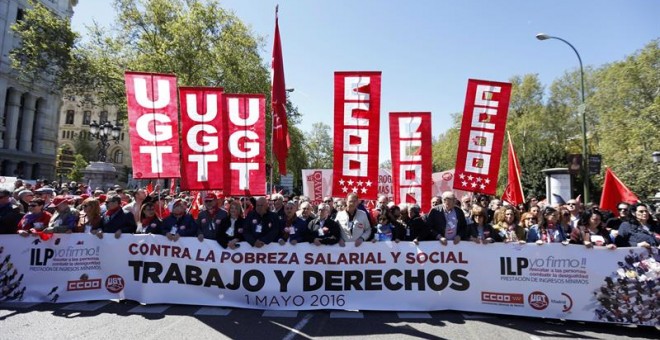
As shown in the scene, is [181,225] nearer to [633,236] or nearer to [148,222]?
[148,222]

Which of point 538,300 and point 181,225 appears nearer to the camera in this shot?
point 538,300

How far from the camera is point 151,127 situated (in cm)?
696

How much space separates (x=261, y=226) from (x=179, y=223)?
153 centimetres

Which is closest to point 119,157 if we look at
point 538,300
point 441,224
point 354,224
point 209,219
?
point 209,219

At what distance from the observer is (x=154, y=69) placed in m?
22.8

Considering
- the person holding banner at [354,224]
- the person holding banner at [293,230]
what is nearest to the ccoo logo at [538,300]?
the person holding banner at [354,224]

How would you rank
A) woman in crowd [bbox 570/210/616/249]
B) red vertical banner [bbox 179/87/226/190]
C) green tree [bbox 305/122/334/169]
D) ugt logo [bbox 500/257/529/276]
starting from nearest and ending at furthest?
ugt logo [bbox 500/257/529/276] → woman in crowd [bbox 570/210/616/249] → red vertical banner [bbox 179/87/226/190] → green tree [bbox 305/122/334/169]

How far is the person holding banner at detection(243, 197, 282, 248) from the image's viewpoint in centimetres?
617

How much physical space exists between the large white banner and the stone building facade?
4307 centimetres

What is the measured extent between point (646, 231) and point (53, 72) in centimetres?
3140

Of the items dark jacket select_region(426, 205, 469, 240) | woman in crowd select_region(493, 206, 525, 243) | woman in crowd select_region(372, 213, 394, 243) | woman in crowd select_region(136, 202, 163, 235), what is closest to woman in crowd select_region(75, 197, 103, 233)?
woman in crowd select_region(136, 202, 163, 235)

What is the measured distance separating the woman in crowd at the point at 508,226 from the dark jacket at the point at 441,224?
68 cm

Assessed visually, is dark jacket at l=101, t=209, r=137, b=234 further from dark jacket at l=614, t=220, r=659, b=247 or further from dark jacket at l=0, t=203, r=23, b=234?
dark jacket at l=614, t=220, r=659, b=247

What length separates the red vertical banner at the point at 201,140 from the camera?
702cm
